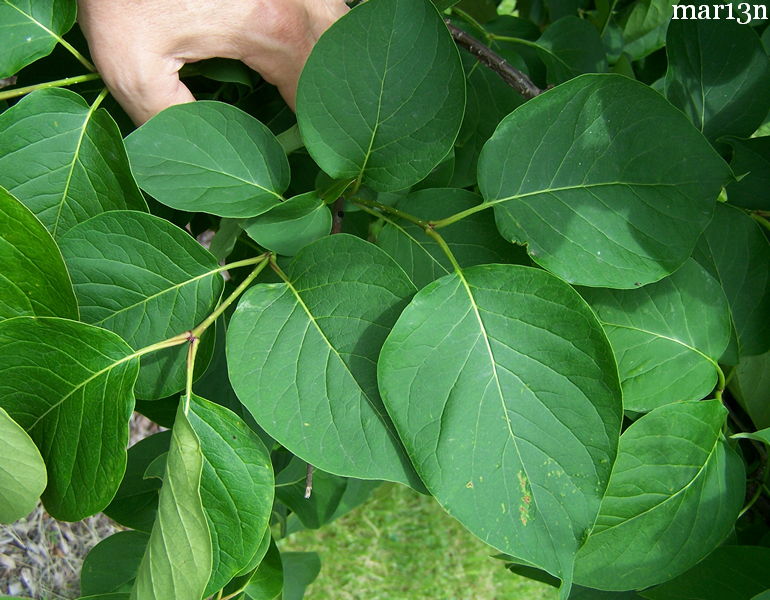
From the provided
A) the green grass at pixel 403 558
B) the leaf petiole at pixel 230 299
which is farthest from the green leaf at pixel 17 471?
the green grass at pixel 403 558

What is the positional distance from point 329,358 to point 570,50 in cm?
48

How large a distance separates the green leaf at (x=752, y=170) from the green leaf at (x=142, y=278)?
18.1 inches

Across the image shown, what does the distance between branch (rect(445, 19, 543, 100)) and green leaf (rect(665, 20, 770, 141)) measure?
124mm

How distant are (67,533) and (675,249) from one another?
1.59 meters

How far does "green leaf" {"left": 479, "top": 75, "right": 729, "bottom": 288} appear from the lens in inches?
21.3

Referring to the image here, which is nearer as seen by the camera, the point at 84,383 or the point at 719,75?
the point at 84,383

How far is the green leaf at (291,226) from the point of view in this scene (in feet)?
1.91

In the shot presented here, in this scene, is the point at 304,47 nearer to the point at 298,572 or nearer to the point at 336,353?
the point at 336,353

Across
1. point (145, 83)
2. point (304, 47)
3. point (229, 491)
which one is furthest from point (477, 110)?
point (229, 491)

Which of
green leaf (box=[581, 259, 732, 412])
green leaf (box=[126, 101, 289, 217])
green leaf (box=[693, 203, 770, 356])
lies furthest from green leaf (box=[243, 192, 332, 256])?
green leaf (box=[693, 203, 770, 356])

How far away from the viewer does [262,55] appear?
625mm

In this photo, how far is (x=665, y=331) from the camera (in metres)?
0.63

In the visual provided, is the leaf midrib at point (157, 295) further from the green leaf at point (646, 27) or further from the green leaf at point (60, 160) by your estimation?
the green leaf at point (646, 27)

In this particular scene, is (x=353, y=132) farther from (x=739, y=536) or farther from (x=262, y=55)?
(x=739, y=536)
